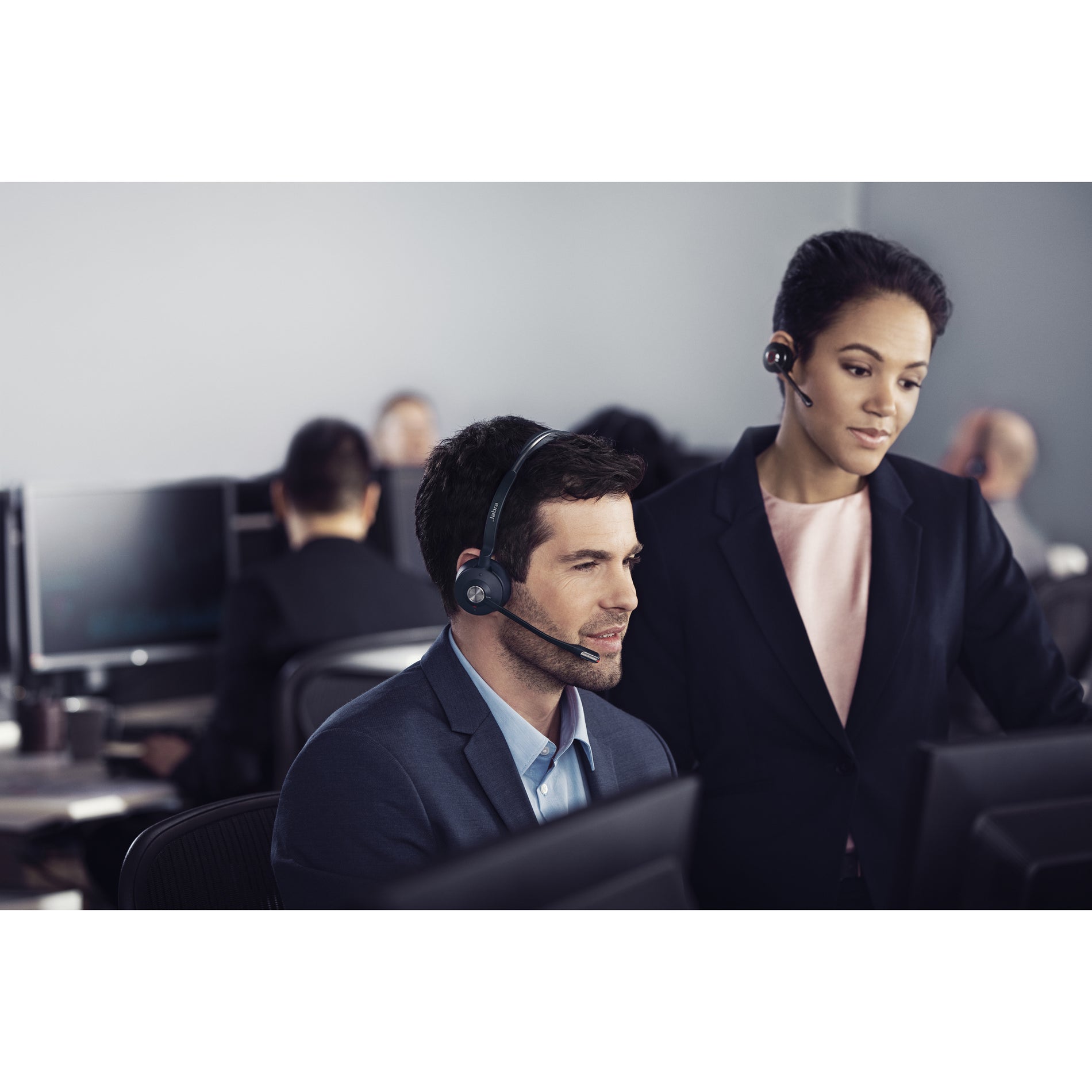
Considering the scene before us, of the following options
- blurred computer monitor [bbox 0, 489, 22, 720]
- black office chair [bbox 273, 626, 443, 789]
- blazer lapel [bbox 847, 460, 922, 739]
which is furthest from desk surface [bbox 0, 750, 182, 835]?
blazer lapel [bbox 847, 460, 922, 739]

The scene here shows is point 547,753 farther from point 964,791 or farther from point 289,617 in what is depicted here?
point 289,617

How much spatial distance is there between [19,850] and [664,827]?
7.20ft

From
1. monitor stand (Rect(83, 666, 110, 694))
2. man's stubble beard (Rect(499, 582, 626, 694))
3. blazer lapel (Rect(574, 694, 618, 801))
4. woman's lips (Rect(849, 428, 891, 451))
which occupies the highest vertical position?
woman's lips (Rect(849, 428, 891, 451))

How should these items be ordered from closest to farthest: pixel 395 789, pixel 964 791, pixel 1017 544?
A: pixel 964 791 < pixel 395 789 < pixel 1017 544

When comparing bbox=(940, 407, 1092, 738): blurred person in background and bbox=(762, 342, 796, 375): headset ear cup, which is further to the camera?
bbox=(940, 407, 1092, 738): blurred person in background

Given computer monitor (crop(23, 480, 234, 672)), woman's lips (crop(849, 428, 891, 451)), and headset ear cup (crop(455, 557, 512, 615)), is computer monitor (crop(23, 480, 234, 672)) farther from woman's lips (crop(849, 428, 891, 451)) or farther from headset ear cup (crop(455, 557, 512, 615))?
woman's lips (crop(849, 428, 891, 451))

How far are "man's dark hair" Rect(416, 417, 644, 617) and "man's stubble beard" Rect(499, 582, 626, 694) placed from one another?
36 mm

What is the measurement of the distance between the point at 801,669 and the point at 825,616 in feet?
0.24

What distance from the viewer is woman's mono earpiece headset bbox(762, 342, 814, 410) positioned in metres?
1.41

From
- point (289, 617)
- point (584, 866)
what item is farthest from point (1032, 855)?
point (289, 617)

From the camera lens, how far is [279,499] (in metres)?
2.83
